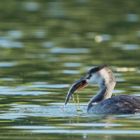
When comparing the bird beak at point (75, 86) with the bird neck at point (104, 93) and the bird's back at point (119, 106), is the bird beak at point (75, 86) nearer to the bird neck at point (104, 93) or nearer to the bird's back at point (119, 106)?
the bird neck at point (104, 93)

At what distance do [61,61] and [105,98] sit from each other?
588cm

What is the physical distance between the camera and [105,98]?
1838cm

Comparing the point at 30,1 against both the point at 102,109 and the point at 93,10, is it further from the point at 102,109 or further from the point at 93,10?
the point at 102,109

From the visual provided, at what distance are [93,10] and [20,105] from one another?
60.4 ft

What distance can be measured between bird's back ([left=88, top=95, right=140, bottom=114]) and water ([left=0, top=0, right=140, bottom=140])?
252 millimetres

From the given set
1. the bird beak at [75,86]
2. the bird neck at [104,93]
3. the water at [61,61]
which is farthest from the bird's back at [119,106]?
the bird neck at [104,93]

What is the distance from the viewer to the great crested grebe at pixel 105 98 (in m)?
17.1

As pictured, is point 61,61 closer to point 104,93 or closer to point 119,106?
point 104,93

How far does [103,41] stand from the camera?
28.6 meters

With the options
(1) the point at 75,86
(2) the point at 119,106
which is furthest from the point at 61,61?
(2) the point at 119,106

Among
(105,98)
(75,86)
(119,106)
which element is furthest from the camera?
(105,98)

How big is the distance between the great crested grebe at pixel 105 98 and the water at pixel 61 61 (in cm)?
25

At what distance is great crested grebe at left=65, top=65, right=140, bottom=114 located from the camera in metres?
17.1

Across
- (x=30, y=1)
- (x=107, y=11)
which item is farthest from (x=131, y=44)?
(x=30, y=1)
